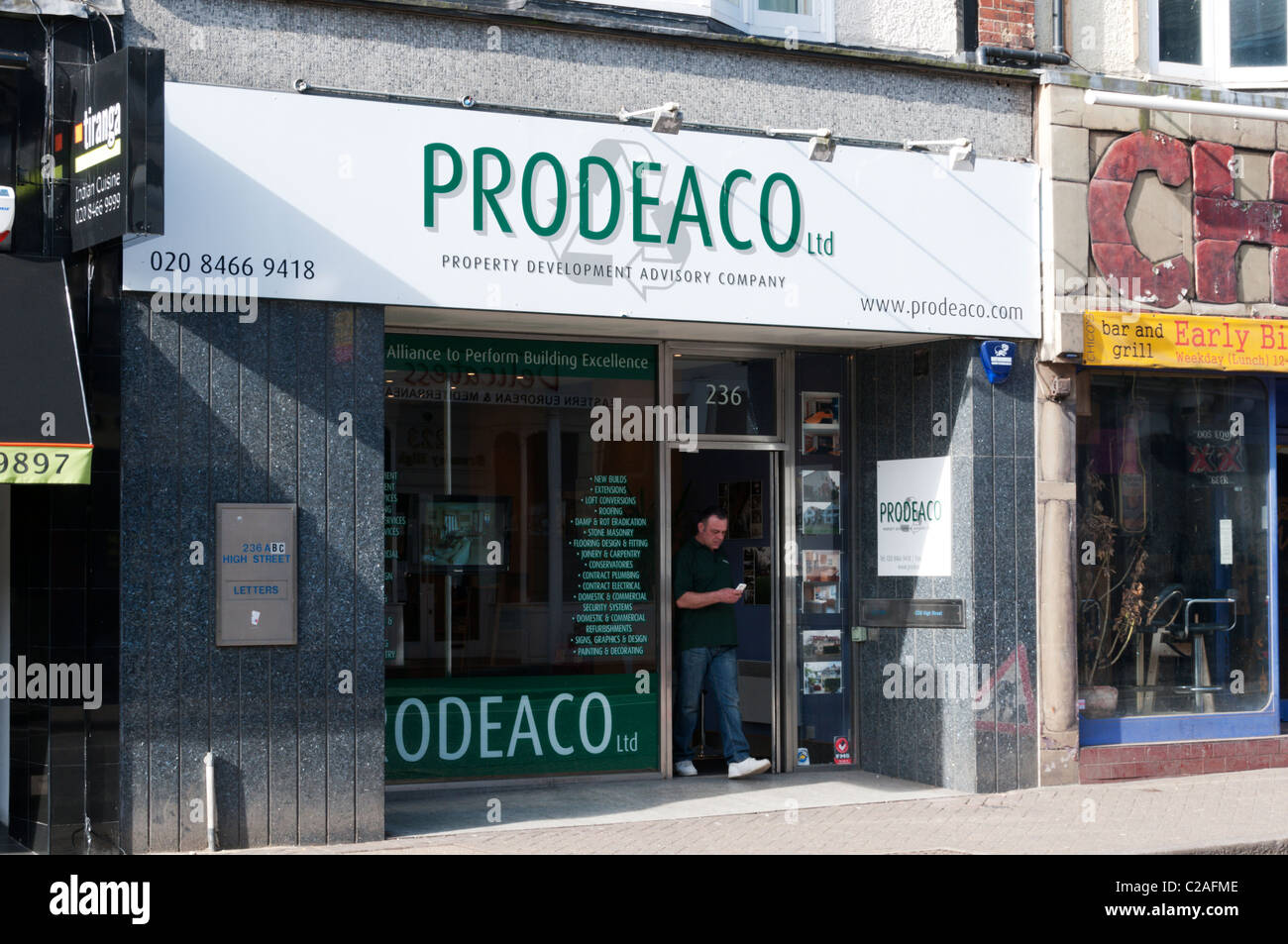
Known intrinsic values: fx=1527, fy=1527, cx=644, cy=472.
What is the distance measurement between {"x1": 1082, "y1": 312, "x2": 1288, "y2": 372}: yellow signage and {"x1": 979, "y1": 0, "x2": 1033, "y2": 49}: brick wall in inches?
80.2

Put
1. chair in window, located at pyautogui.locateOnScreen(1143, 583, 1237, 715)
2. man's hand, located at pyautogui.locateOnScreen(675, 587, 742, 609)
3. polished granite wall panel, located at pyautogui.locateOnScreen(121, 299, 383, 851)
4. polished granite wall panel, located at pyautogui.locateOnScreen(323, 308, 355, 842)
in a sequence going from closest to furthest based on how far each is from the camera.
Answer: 1. polished granite wall panel, located at pyautogui.locateOnScreen(121, 299, 383, 851)
2. polished granite wall panel, located at pyautogui.locateOnScreen(323, 308, 355, 842)
3. man's hand, located at pyautogui.locateOnScreen(675, 587, 742, 609)
4. chair in window, located at pyautogui.locateOnScreen(1143, 583, 1237, 715)

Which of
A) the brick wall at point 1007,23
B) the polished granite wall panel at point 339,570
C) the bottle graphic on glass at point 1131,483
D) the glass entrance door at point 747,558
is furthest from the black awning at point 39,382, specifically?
the bottle graphic on glass at point 1131,483

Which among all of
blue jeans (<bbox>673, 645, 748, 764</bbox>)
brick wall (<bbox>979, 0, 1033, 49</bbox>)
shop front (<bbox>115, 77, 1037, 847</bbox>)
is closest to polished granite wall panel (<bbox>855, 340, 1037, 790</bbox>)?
shop front (<bbox>115, 77, 1037, 847</bbox>)

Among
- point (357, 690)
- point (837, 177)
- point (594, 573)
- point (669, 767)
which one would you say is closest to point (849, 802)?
point (669, 767)

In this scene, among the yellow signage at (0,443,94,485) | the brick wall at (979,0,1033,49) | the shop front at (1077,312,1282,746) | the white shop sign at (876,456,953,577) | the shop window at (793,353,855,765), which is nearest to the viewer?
the yellow signage at (0,443,94,485)

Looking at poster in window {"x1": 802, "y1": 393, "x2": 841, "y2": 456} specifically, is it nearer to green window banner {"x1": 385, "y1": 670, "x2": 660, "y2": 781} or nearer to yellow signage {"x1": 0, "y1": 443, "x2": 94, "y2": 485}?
green window banner {"x1": 385, "y1": 670, "x2": 660, "y2": 781}

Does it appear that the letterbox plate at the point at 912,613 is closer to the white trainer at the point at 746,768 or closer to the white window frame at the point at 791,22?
the white trainer at the point at 746,768

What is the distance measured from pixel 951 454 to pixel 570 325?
281cm

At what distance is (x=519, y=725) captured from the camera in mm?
10328

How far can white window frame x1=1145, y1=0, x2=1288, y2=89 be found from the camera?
1170cm

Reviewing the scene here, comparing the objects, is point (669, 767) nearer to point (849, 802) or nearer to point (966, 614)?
point (849, 802)

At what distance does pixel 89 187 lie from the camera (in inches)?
310

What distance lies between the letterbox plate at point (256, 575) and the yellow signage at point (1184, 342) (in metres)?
5.66

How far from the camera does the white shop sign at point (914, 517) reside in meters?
10.6
